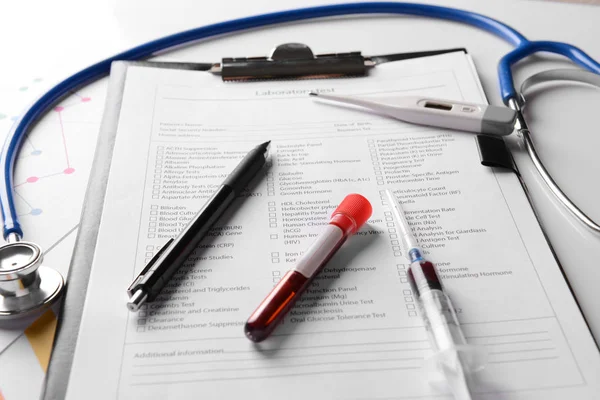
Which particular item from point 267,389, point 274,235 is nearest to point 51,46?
point 274,235

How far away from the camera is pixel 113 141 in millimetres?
631

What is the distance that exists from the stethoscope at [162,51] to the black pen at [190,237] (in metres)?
0.08

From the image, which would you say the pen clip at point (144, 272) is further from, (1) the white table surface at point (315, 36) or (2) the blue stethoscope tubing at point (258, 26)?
(1) the white table surface at point (315, 36)

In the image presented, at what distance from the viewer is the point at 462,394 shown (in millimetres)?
419

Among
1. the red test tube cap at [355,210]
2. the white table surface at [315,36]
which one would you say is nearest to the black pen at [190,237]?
the red test tube cap at [355,210]

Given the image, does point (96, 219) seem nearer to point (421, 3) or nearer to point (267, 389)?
point (267, 389)

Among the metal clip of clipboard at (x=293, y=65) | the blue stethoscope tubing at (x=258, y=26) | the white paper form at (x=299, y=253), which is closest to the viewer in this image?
the white paper form at (x=299, y=253)

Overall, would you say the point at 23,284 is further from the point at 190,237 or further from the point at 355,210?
the point at 355,210

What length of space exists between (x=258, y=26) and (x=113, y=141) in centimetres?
32

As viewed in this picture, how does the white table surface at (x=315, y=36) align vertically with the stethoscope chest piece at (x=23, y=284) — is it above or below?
above

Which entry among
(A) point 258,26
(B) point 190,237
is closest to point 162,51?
(A) point 258,26

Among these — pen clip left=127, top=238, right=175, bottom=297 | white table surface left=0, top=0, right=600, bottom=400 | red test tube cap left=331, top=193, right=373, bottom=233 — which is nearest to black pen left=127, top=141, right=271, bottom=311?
pen clip left=127, top=238, right=175, bottom=297

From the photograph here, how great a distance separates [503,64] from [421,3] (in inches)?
7.7

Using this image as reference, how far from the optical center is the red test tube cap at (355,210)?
54 cm
